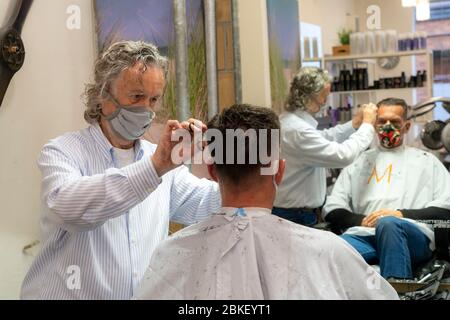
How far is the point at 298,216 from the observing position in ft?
8.39

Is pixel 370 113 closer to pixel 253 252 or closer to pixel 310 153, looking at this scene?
pixel 310 153

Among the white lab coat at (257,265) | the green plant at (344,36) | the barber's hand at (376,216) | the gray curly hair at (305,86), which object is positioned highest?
the green plant at (344,36)

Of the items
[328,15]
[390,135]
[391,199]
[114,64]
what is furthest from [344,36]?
[114,64]

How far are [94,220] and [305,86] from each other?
5.32ft

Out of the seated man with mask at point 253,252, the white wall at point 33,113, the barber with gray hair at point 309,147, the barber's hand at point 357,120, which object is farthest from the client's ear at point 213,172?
the barber's hand at point 357,120

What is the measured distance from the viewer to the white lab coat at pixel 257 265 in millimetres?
1317

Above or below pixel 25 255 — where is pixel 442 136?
above

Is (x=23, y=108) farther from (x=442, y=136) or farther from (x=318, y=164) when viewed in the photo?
(x=442, y=136)

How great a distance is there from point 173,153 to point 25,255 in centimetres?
85

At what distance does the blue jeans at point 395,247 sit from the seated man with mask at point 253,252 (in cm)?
95

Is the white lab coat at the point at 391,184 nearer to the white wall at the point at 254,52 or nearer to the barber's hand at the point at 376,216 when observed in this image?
the barber's hand at the point at 376,216

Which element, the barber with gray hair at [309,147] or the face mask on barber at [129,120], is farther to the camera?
the barber with gray hair at [309,147]

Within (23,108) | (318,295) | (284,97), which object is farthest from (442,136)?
(23,108)
